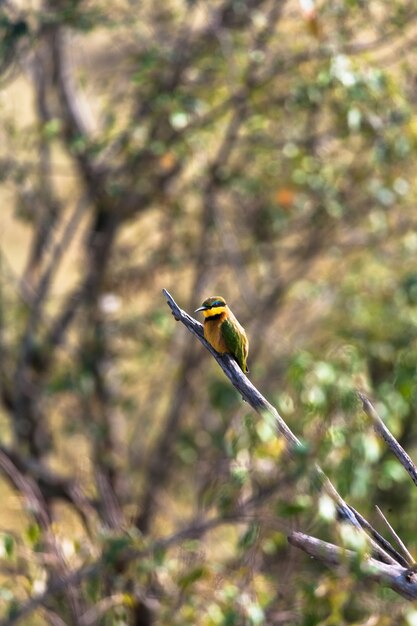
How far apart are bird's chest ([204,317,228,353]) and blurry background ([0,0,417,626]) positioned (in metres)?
1.29

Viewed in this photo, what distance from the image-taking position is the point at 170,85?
19.0ft

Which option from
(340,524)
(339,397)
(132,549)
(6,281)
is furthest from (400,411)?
(6,281)

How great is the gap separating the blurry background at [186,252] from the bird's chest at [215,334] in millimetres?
1288

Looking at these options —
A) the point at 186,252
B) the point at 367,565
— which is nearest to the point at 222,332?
the point at 367,565

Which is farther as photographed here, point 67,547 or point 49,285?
point 49,285

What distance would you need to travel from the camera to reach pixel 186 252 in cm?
707

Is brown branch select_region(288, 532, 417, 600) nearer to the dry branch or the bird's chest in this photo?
the dry branch

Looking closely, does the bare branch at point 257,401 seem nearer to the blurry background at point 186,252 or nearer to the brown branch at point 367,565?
the brown branch at point 367,565

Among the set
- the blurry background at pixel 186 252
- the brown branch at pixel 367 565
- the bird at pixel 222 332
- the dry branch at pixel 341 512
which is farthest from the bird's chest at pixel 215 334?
the blurry background at pixel 186 252

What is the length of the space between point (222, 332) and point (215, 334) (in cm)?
2

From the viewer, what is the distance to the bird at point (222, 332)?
125 inches

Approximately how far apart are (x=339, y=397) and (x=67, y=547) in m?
1.47

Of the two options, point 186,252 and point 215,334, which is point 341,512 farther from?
point 186,252

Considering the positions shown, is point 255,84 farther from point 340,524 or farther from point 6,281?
point 340,524
